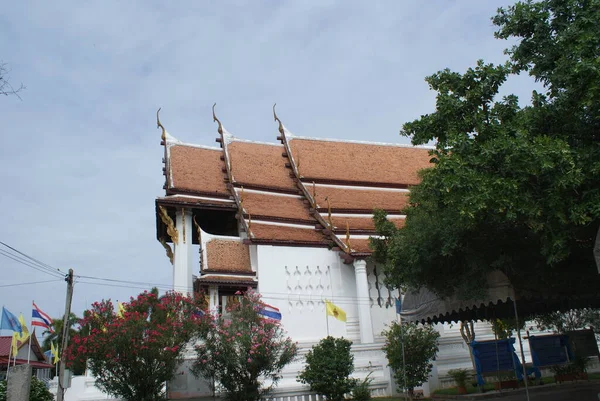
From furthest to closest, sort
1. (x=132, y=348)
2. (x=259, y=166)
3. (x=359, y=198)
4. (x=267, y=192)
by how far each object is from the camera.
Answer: (x=259, y=166)
(x=359, y=198)
(x=267, y=192)
(x=132, y=348)

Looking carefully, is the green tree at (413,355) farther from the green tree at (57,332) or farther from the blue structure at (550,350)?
the green tree at (57,332)

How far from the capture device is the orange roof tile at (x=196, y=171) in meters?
22.5

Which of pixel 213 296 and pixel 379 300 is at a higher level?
pixel 213 296

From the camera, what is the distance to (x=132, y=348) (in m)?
11.5

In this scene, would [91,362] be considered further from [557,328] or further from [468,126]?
[557,328]

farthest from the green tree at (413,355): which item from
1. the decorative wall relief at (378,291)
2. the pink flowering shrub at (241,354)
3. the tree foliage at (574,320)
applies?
the decorative wall relief at (378,291)

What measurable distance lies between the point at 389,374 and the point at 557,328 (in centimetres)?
935

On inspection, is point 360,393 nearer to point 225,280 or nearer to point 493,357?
point 493,357

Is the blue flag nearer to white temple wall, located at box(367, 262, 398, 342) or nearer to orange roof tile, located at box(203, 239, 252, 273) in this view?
orange roof tile, located at box(203, 239, 252, 273)

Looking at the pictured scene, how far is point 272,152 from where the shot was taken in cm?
2661

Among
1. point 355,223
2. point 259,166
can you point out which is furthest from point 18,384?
point 259,166

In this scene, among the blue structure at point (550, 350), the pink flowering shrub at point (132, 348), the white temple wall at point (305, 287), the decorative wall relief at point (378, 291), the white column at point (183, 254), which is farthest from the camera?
the decorative wall relief at point (378, 291)

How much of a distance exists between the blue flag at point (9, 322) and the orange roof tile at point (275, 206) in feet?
29.7

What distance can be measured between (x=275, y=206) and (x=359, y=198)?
402 centimetres
